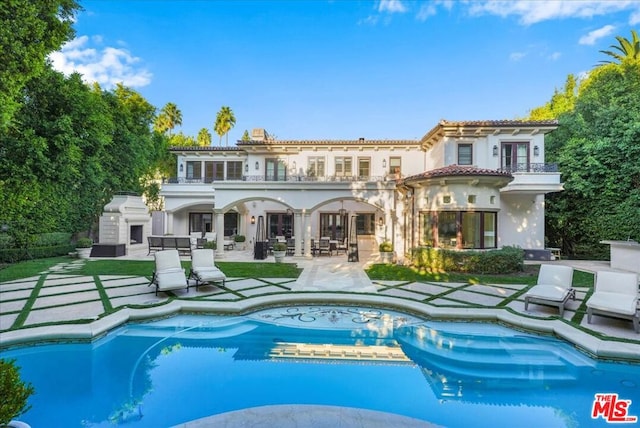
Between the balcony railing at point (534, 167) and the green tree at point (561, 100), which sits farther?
the green tree at point (561, 100)

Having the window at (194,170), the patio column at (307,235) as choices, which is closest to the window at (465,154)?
the patio column at (307,235)

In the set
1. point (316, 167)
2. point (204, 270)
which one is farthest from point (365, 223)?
point (204, 270)

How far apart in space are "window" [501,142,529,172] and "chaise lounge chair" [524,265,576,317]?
10515mm

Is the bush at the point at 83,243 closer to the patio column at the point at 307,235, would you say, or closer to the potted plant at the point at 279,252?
the potted plant at the point at 279,252

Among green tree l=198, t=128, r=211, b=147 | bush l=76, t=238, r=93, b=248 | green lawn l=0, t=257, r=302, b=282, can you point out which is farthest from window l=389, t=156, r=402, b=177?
green tree l=198, t=128, r=211, b=147

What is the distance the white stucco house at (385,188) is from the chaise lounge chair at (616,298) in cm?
635

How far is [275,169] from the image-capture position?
69.7 ft

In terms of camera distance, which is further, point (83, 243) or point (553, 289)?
point (83, 243)

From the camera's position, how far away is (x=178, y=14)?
14.2 metres

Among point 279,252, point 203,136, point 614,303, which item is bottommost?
point 614,303

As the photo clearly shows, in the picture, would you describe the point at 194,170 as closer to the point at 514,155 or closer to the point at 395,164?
the point at 395,164

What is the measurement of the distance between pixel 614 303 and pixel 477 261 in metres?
5.98

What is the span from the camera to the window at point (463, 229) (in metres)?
13.5

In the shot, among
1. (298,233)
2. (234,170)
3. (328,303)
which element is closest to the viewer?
(328,303)
